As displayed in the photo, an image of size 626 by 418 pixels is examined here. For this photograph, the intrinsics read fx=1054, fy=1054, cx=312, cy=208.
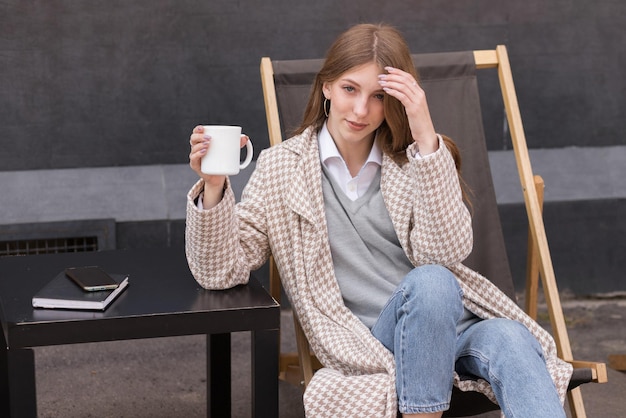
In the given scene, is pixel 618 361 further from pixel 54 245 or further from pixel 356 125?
pixel 54 245

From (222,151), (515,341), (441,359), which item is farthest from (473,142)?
(222,151)

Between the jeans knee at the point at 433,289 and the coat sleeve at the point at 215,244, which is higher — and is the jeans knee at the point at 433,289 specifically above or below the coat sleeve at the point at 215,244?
below

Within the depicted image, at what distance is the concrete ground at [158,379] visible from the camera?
3.56 meters

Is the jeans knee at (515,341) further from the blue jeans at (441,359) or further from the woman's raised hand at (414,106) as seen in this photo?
the woman's raised hand at (414,106)

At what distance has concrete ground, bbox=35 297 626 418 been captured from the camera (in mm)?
3561

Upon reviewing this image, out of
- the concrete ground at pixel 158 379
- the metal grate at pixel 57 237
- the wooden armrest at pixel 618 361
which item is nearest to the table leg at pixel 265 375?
the concrete ground at pixel 158 379

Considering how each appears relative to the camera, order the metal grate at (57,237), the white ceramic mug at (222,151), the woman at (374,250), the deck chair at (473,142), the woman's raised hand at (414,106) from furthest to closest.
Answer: the metal grate at (57,237) → the deck chair at (473,142) → the woman's raised hand at (414,106) → the woman at (374,250) → the white ceramic mug at (222,151)

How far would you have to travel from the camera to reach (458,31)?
459 cm

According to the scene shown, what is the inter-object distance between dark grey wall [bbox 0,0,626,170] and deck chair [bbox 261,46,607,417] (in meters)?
1.02

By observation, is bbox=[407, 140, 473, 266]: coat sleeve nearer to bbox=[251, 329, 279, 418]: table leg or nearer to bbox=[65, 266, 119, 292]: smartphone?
bbox=[251, 329, 279, 418]: table leg

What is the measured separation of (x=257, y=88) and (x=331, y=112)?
157cm

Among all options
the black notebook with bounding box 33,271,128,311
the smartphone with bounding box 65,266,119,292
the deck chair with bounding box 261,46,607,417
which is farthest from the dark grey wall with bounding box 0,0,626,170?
the black notebook with bounding box 33,271,128,311

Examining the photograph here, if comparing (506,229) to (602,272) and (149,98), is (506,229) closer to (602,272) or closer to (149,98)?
(602,272)

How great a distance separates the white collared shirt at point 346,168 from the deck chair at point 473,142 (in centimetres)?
35
